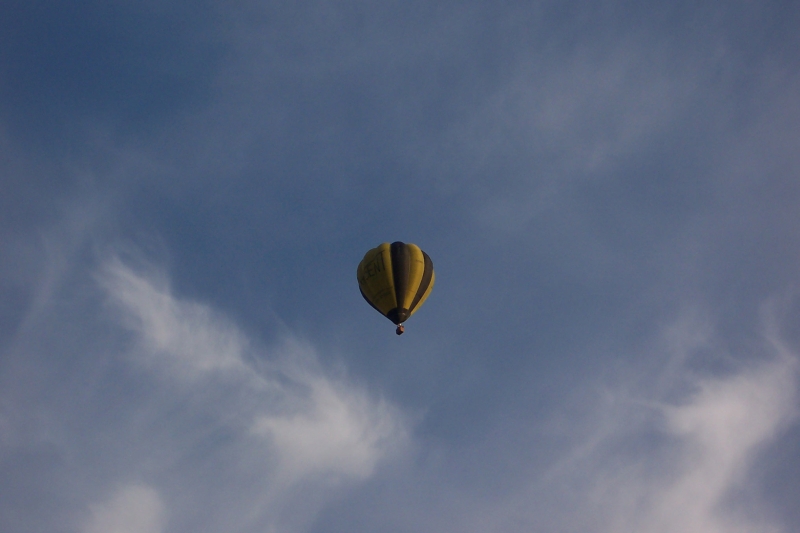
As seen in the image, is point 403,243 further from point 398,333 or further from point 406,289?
point 398,333

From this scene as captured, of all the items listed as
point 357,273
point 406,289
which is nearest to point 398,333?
point 406,289

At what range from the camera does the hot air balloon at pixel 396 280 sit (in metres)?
37.5

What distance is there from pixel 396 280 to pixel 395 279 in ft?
0.37

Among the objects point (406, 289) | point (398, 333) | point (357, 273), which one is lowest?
point (398, 333)

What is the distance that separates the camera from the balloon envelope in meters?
37.5

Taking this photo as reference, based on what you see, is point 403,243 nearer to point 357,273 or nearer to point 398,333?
point 357,273

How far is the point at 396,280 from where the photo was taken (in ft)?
123

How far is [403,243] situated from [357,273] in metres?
4.06

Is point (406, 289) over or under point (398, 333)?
over

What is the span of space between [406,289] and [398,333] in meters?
3.01

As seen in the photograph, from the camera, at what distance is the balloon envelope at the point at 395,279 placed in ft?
123

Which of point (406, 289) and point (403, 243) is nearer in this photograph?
point (406, 289)

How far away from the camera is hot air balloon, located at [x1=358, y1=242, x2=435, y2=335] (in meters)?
37.5

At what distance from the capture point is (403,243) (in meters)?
40.2
